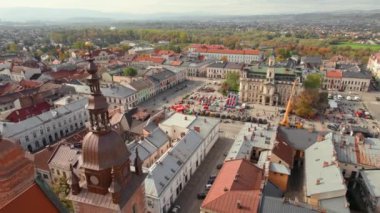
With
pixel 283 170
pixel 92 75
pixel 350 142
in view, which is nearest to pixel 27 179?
pixel 92 75

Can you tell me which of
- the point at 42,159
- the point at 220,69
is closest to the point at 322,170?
the point at 42,159

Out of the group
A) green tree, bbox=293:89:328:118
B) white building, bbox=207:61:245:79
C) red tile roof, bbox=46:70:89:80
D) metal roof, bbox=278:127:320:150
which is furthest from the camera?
white building, bbox=207:61:245:79

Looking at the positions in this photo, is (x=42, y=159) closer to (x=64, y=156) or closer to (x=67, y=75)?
(x=64, y=156)

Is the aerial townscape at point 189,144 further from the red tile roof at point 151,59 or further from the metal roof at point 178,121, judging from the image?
the red tile roof at point 151,59

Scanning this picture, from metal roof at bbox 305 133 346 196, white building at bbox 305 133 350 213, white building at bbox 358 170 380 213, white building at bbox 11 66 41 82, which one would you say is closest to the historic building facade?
metal roof at bbox 305 133 346 196

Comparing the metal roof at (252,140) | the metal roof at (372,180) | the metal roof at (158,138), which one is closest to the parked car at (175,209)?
the metal roof at (252,140)

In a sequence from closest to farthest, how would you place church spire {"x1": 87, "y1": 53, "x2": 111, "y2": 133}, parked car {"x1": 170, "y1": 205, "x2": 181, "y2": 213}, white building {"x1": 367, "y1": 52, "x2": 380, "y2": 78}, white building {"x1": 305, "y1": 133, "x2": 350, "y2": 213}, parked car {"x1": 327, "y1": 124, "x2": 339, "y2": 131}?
church spire {"x1": 87, "y1": 53, "x2": 111, "y2": 133}
white building {"x1": 305, "y1": 133, "x2": 350, "y2": 213}
parked car {"x1": 170, "y1": 205, "x2": 181, "y2": 213}
parked car {"x1": 327, "y1": 124, "x2": 339, "y2": 131}
white building {"x1": 367, "y1": 52, "x2": 380, "y2": 78}

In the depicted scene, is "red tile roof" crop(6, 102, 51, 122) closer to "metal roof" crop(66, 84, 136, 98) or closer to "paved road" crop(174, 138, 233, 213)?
"metal roof" crop(66, 84, 136, 98)
